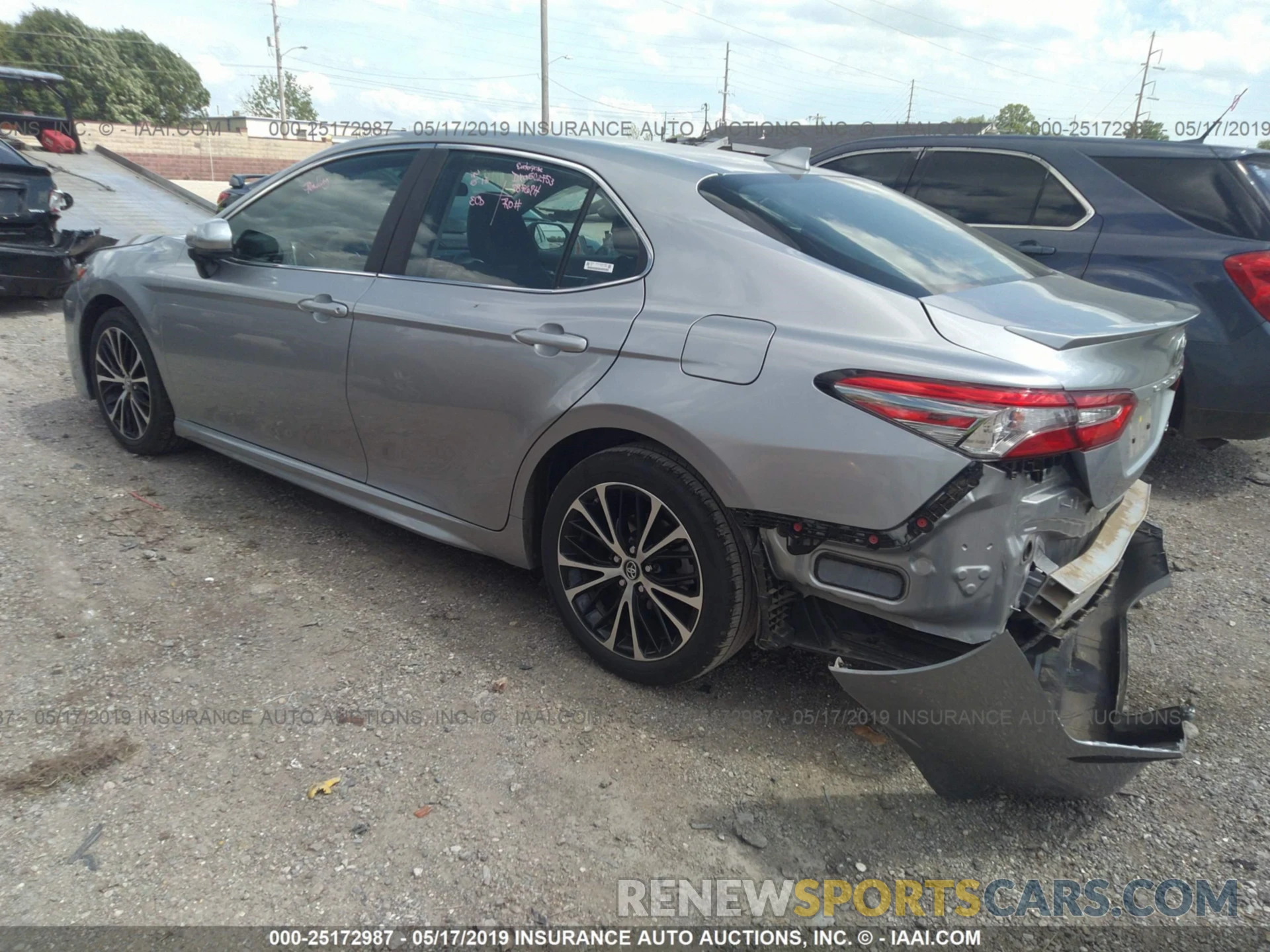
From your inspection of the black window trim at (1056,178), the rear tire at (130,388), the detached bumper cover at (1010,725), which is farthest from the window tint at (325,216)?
the black window trim at (1056,178)

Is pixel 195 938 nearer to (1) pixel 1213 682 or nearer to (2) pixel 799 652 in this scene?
(2) pixel 799 652

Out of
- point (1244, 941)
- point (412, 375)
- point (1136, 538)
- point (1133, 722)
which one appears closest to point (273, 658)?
point (412, 375)

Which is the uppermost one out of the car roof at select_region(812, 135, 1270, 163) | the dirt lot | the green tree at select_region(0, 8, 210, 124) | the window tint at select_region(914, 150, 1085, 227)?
the green tree at select_region(0, 8, 210, 124)

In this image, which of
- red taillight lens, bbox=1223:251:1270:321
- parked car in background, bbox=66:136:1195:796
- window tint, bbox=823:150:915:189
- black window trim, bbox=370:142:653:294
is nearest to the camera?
parked car in background, bbox=66:136:1195:796

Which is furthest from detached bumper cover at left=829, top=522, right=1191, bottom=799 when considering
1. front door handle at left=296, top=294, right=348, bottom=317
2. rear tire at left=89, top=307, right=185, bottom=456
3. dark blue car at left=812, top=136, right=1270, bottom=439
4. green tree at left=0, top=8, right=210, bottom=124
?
green tree at left=0, top=8, right=210, bottom=124

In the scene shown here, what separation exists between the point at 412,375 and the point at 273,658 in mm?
1086

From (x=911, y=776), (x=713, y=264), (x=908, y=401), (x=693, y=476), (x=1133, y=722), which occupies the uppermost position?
(x=713, y=264)

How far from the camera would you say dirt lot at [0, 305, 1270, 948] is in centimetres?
217

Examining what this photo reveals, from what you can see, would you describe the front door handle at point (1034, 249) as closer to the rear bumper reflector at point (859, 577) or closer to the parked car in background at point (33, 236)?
the rear bumper reflector at point (859, 577)

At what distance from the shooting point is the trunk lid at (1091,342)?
226cm

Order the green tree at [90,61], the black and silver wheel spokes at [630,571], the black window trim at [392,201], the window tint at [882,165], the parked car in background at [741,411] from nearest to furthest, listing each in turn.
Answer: the parked car in background at [741,411] → the black and silver wheel spokes at [630,571] → the black window trim at [392,201] → the window tint at [882,165] → the green tree at [90,61]

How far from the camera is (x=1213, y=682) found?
3129 mm

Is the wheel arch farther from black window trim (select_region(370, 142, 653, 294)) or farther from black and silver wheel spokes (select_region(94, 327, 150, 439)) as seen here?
black and silver wheel spokes (select_region(94, 327, 150, 439))

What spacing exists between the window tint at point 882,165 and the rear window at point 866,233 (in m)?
2.80
